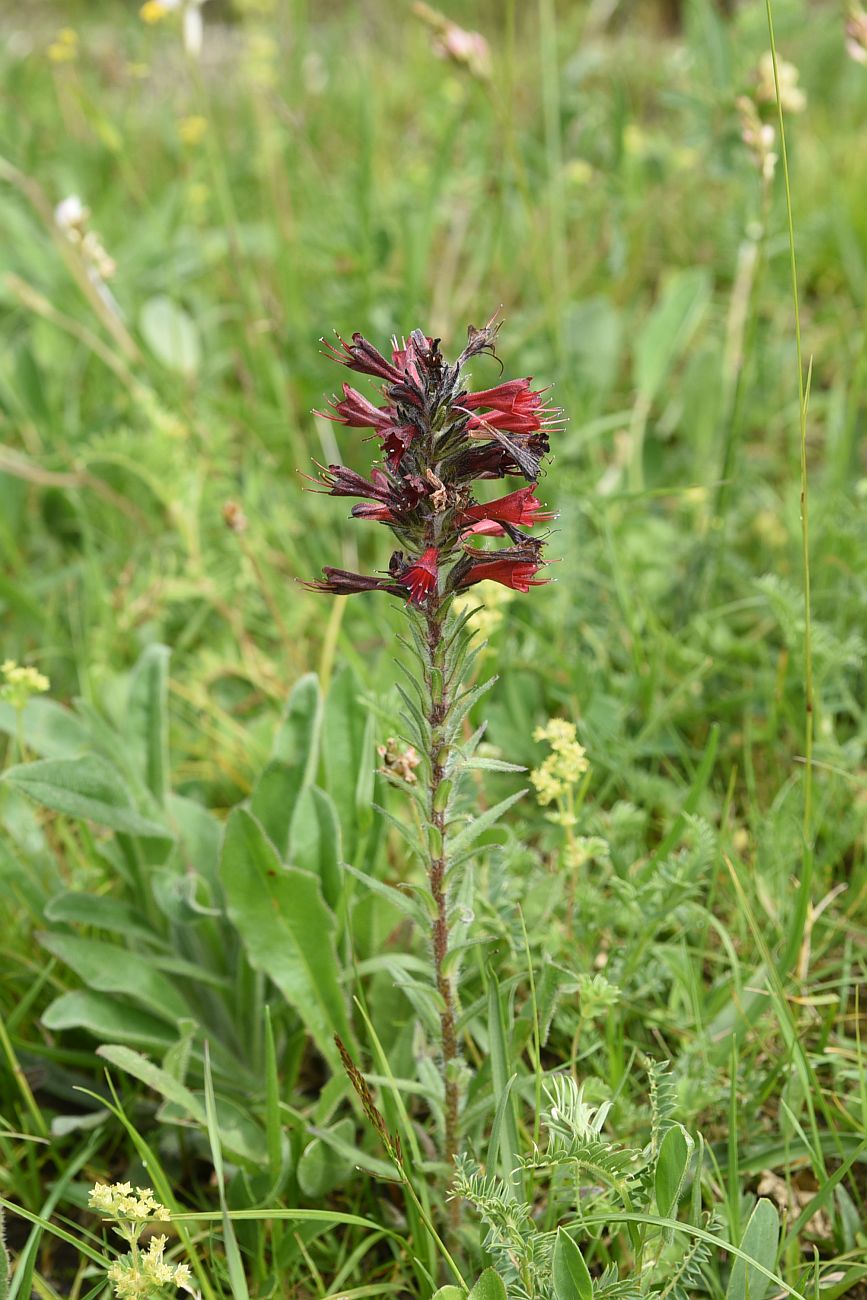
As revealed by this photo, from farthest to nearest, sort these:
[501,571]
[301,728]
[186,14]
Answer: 1. [186,14]
2. [301,728]
3. [501,571]

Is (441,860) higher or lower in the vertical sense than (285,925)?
higher

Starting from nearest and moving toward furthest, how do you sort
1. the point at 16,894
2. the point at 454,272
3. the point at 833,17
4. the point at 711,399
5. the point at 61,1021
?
1. the point at 61,1021
2. the point at 16,894
3. the point at 711,399
4. the point at 454,272
5. the point at 833,17

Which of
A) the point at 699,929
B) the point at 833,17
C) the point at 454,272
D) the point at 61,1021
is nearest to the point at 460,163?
the point at 454,272

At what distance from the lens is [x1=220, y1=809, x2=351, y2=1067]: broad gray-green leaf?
2.04m

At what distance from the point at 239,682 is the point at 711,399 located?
1759 mm

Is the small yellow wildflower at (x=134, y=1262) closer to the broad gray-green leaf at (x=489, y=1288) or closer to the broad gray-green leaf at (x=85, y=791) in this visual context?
the broad gray-green leaf at (x=489, y=1288)

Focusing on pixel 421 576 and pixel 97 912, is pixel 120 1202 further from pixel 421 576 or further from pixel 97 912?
pixel 421 576

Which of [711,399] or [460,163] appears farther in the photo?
[460,163]

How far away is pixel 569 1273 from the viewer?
1.53 metres

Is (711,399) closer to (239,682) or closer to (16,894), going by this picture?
(239,682)

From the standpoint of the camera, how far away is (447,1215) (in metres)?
1.87

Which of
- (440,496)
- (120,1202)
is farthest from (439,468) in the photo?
(120,1202)

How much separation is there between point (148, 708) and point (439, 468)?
1.24 metres

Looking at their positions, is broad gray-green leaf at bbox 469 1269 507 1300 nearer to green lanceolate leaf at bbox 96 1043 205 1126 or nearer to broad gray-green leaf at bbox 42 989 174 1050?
Answer: green lanceolate leaf at bbox 96 1043 205 1126
